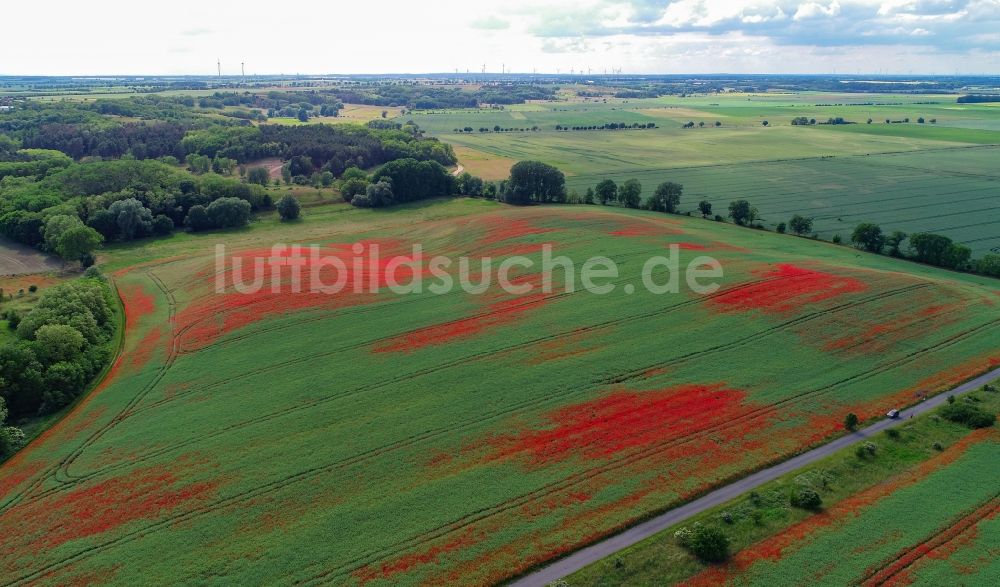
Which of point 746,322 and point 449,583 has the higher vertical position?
point 746,322

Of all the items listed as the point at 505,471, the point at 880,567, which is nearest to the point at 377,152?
the point at 505,471

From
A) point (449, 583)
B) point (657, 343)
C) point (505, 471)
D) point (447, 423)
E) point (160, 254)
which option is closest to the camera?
point (449, 583)

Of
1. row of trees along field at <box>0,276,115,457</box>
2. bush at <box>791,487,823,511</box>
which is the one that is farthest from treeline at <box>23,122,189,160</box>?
bush at <box>791,487,823,511</box>

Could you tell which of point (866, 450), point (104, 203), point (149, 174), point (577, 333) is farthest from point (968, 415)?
point (149, 174)

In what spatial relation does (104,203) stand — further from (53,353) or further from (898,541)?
(898,541)

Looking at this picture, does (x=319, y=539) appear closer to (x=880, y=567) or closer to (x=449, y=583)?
(x=449, y=583)

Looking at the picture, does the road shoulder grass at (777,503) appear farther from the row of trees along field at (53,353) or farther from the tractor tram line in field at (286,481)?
the row of trees along field at (53,353)
